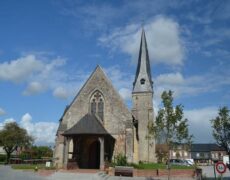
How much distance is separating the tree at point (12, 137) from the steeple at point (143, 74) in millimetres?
23688

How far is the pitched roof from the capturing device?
2700 cm

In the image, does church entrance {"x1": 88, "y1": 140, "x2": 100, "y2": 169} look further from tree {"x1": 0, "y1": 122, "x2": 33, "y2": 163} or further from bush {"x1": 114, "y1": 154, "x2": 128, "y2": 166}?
tree {"x1": 0, "y1": 122, "x2": 33, "y2": 163}

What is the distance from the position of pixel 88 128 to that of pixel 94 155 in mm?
5247

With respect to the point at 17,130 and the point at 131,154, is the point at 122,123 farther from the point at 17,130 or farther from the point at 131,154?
the point at 17,130

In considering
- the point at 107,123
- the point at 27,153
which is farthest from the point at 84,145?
the point at 27,153

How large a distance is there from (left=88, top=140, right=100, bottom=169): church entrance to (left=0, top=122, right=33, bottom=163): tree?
25459mm

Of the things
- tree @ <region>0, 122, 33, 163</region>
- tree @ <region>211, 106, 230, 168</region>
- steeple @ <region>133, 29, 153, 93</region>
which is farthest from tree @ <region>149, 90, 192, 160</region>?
tree @ <region>0, 122, 33, 163</region>

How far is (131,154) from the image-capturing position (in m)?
29.5

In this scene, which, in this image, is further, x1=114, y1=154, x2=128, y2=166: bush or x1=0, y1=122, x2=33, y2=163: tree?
x1=0, y1=122, x2=33, y2=163: tree

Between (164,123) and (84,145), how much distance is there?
1330 cm

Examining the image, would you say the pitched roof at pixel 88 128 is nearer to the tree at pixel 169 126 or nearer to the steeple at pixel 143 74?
the tree at pixel 169 126

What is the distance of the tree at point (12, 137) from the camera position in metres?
51.9

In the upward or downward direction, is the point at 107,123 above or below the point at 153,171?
above

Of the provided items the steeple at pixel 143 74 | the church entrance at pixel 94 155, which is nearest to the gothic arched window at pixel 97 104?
the church entrance at pixel 94 155
